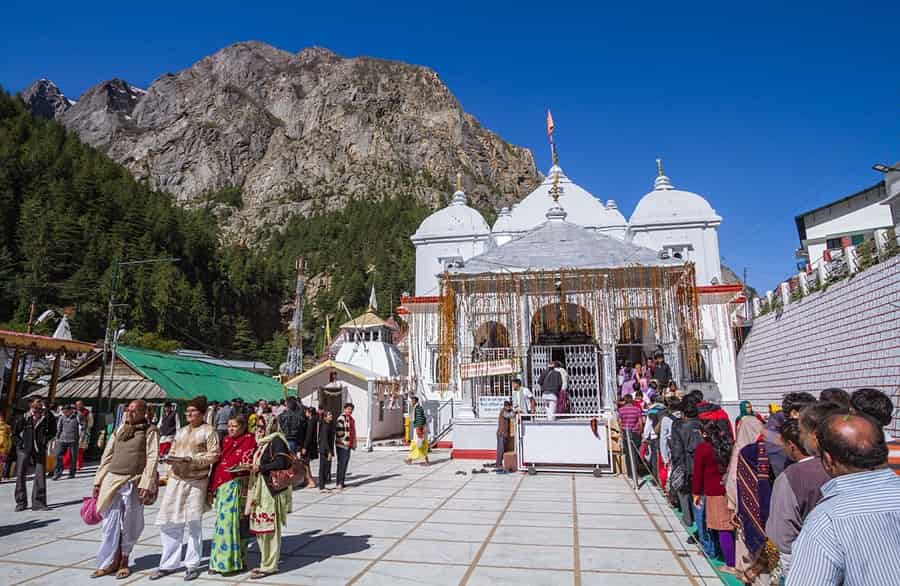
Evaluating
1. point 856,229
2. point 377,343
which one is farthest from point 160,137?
point 856,229

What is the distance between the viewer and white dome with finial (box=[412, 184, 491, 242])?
27.8m

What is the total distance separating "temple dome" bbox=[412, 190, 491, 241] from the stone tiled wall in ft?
45.2

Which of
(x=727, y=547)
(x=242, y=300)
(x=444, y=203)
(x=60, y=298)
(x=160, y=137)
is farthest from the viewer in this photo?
(x=160, y=137)

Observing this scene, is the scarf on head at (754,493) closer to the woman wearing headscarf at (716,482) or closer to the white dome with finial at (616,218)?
the woman wearing headscarf at (716,482)

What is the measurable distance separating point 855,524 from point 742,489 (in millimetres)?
2937

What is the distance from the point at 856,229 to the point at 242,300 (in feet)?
215

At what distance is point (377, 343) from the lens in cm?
2925

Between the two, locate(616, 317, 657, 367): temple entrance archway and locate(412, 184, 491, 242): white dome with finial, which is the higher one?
locate(412, 184, 491, 242): white dome with finial

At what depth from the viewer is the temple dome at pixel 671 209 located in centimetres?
2509

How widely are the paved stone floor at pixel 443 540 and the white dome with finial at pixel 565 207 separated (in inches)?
697

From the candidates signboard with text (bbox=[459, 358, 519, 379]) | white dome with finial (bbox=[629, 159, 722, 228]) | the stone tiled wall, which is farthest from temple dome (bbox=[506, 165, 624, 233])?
signboard with text (bbox=[459, 358, 519, 379])

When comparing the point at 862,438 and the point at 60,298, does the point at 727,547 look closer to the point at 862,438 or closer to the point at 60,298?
the point at 862,438

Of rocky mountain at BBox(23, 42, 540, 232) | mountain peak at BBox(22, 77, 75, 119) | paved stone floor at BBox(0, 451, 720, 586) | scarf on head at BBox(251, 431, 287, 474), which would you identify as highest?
mountain peak at BBox(22, 77, 75, 119)

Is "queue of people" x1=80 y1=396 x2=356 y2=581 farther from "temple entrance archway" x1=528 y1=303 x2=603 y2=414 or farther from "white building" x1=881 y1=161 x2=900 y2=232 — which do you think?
"white building" x1=881 y1=161 x2=900 y2=232
